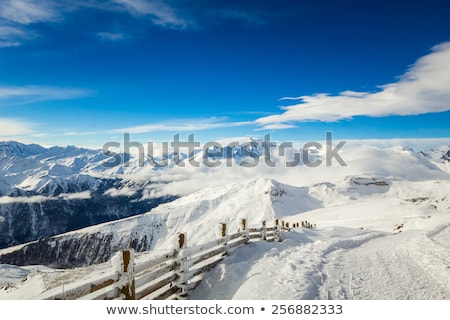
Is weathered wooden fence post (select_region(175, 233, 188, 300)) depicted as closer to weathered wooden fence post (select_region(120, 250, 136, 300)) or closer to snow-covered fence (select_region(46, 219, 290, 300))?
snow-covered fence (select_region(46, 219, 290, 300))

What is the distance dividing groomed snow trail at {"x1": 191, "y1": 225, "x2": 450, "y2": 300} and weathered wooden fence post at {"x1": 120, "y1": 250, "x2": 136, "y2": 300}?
140 inches

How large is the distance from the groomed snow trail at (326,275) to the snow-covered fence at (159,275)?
55 centimetres

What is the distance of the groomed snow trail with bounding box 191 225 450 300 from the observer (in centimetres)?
1174

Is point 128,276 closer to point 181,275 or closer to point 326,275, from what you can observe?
point 181,275

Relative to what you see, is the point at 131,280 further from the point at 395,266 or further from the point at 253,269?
the point at 395,266

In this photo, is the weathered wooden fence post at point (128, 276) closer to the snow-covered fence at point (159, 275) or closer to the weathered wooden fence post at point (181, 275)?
the snow-covered fence at point (159, 275)

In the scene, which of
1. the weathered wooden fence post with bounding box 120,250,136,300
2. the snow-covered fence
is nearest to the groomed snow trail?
the snow-covered fence

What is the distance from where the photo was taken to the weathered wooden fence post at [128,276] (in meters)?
9.52

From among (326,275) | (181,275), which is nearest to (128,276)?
(181,275)

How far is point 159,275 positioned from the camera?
11.5 m

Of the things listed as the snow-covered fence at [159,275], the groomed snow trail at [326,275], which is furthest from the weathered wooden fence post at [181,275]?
the groomed snow trail at [326,275]

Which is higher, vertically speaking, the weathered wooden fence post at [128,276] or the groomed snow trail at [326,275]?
the weathered wooden fence post at [128,276]

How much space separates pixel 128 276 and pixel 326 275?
761 cm
